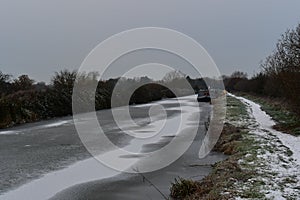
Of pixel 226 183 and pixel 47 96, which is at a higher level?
pixel 47 96

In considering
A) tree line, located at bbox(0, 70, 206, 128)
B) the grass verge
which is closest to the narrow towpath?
the grass verge

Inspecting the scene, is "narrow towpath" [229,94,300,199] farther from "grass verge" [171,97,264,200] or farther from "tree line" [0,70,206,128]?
"tree line" [0,70,206,128]

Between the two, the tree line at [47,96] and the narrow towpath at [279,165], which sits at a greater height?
the tree line at [47,96]

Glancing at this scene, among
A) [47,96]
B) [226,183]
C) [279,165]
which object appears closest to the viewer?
[226,183]

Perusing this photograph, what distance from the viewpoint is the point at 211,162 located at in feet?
33.0

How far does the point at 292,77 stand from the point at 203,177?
28.9 feet

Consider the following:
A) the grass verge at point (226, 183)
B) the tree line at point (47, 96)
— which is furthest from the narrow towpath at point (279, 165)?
the tree line at point (47, 96)

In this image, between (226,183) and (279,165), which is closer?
(226,183)

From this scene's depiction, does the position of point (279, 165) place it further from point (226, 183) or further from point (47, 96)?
point (47, 96)

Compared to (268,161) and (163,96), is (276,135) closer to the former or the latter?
(268,161)

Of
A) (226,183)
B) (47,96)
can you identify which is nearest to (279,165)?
(226,183)

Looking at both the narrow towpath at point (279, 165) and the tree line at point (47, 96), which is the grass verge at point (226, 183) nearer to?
the narrow towpath at point (279, 165)


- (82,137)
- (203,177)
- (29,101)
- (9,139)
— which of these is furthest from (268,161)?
(29,101)

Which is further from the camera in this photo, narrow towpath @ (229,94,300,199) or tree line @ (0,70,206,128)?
tree line @ (0,70,206,128)
